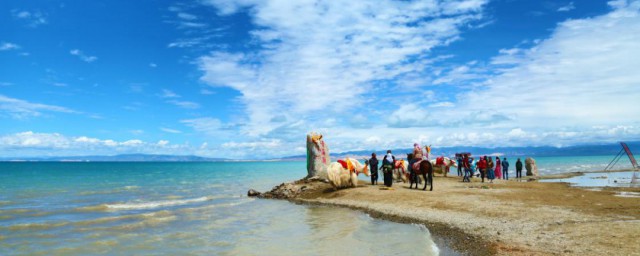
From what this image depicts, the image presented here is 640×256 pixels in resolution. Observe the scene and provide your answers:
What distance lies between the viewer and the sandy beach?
30.1ft

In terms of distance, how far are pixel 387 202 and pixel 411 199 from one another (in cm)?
108

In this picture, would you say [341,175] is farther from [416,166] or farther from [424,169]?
[424,169]

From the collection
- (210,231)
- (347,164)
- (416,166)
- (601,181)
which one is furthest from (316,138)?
(601,181)

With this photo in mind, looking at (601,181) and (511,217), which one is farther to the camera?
(601,181)

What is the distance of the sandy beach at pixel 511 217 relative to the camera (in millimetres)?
9180

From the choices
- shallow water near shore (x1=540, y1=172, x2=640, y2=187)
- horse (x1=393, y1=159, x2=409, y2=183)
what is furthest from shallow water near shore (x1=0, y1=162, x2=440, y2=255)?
shallow water near shore (x1=540, y1=172, x2=640, y2=187)

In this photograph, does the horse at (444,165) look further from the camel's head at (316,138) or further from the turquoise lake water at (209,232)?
the turquoise lake water at (209,232)

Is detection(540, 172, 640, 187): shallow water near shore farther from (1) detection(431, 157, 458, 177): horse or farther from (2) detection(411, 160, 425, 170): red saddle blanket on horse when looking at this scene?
(2) detection(411, 160, 425, 170): red saddle blanket on horse

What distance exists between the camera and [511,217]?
42.5ft

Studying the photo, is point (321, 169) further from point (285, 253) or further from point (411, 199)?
point (285, 253)

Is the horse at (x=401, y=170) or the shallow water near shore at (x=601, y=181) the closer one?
the shallow water near shore at (x=601, y=181)

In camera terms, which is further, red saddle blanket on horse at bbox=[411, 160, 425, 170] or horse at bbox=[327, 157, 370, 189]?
horse at bbox=[327, 157, 370, 189]

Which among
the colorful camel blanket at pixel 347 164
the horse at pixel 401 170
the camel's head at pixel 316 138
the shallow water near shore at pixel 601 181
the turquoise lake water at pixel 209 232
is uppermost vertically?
the camel's head at pixel 316 138

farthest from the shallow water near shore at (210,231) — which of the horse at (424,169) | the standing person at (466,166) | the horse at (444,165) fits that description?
the horse at (444,165)
